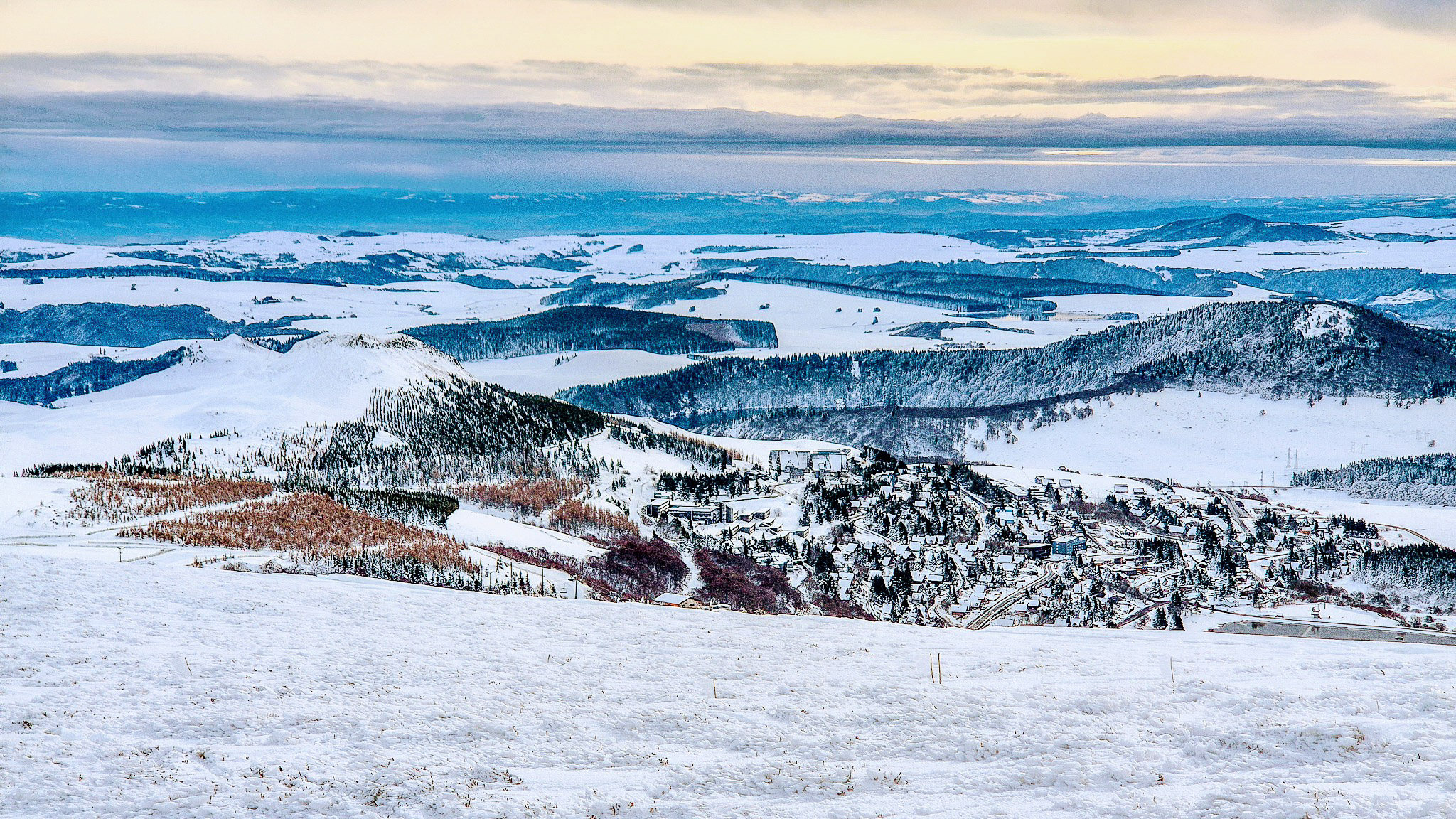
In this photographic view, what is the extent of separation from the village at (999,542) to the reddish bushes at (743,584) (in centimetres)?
253

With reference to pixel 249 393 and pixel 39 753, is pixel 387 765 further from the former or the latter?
pixel 249 393

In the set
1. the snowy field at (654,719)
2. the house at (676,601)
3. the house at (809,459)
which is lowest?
the house at (809,459)

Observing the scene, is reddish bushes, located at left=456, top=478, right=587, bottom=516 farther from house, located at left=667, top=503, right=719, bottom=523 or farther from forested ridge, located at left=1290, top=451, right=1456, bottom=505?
forested ridge, located at left=1290, top=451, right=1456, bottom=505

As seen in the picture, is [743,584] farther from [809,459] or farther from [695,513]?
[809,459]

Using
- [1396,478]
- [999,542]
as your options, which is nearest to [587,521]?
[999,542]

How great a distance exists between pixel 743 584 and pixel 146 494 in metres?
39.6

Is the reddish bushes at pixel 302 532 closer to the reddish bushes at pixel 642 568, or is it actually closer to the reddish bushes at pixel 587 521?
the reddish bushes at pixel 642 568

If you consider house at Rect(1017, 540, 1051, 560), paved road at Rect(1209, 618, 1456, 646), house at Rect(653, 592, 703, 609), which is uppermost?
house at Rect(653, 592, 703, 609)

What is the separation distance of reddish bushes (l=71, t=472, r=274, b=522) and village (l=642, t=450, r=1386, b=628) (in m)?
32.1

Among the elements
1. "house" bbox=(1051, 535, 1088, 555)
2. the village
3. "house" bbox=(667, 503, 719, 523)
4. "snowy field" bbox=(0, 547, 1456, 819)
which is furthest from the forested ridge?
"snowy field" bbox=(0, 547, 1456, 819)

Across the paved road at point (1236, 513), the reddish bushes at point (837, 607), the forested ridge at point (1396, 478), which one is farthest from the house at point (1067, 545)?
the forested ridge at point (1396, 478)

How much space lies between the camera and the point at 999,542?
4218 inches

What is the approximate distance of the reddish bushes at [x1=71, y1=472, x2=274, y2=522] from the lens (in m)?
64.9

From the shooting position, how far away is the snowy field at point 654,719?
86.5 feet
